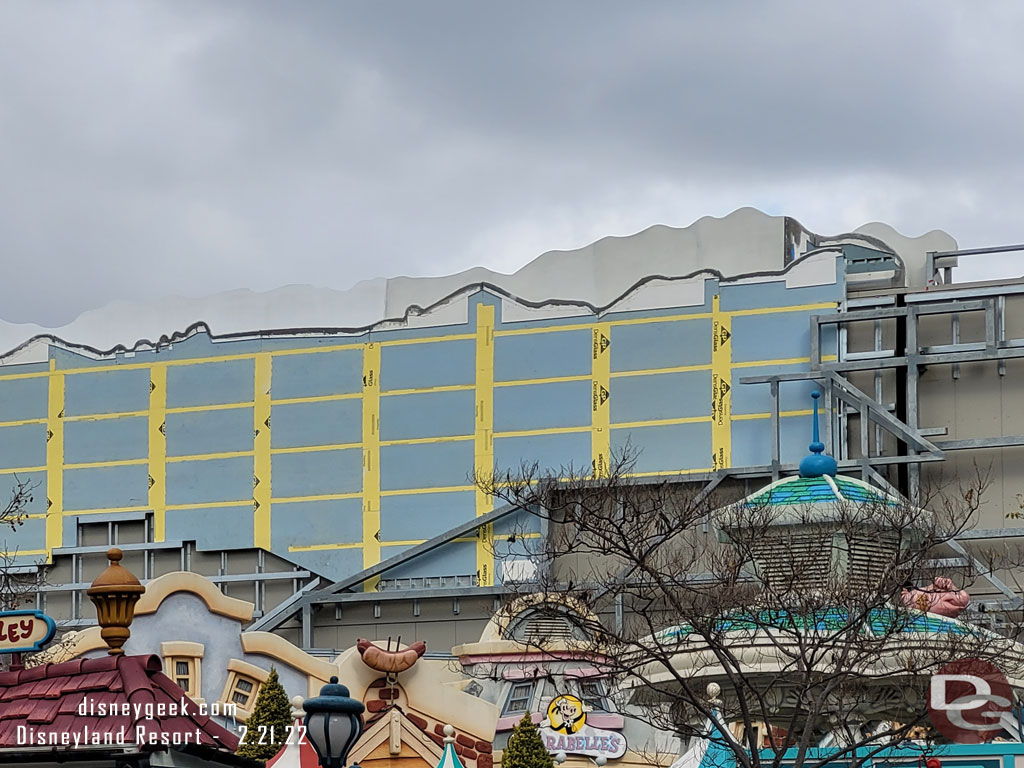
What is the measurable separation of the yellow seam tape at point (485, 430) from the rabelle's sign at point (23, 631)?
96.1ft

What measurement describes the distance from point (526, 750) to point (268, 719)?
4394mm

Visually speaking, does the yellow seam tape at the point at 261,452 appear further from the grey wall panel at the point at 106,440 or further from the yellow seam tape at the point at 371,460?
the grey wall panel at the point at 106,440

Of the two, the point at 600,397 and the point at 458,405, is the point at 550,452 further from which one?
the point at 458,405

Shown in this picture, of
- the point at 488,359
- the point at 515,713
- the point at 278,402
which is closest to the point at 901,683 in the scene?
the point at 515,713

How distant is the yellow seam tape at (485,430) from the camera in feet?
147

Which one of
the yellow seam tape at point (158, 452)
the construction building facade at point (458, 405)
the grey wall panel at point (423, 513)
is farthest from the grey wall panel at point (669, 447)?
the yellow seam tape at point (158, 452)

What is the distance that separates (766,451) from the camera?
142 feet

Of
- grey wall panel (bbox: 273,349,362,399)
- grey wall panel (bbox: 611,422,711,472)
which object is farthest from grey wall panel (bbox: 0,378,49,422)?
grey wall panel (bbox: 611,422,711,472)

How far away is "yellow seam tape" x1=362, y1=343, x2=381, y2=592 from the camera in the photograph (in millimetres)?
45875

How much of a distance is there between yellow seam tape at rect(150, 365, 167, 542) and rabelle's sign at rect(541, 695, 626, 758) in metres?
16.1

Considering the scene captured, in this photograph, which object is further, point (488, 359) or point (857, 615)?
point (488, 359)

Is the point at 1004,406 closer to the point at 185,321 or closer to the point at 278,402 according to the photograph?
the point at 278,402

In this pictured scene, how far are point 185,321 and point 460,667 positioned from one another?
1555 centimetres

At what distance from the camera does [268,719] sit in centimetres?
3300
